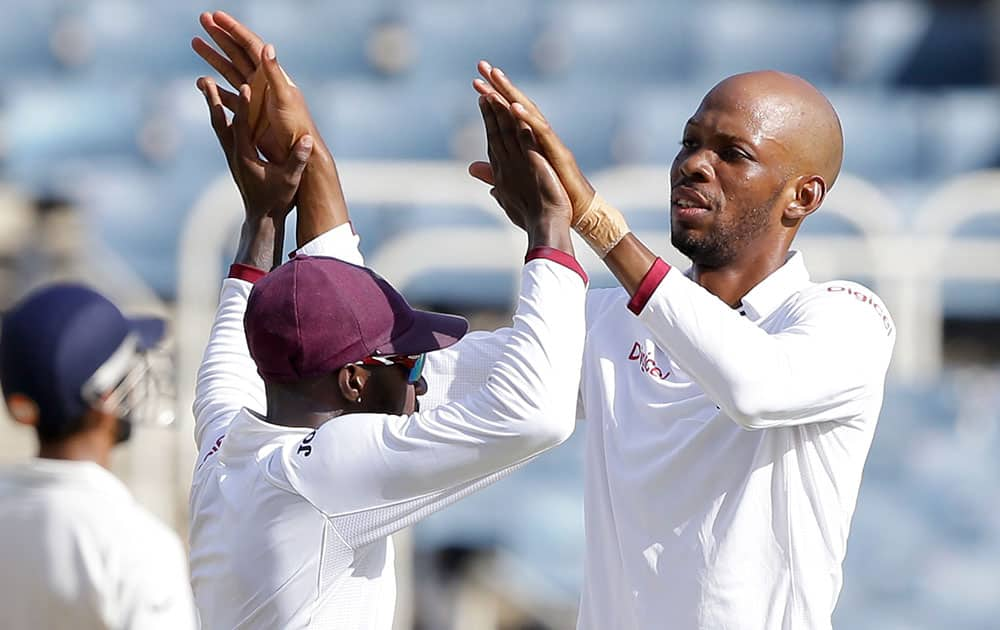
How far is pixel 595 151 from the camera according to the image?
25.6ft

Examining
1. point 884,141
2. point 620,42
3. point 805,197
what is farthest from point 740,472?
point 620,42

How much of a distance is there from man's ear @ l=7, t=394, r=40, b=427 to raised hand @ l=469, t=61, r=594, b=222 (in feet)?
2.48

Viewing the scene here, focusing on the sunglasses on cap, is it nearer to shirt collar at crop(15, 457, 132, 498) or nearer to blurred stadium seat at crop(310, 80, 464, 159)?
shirt collar at crop(15, 457, 132, 498)

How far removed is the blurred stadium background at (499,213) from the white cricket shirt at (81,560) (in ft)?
8.77

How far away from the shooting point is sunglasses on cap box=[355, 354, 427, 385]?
6.98ft

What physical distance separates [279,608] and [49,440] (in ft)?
1.31

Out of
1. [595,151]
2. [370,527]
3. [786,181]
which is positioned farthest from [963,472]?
[370,527]

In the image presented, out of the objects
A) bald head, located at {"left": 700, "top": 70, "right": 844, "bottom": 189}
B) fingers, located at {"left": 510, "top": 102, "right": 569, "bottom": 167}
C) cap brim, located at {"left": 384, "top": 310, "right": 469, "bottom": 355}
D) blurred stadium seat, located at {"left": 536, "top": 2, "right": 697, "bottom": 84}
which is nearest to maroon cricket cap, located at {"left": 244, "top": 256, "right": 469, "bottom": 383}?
cap brim, located at {"left": 384, "top": 310, "right": 469, "bottom": 355}

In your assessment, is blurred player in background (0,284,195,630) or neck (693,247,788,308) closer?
blurred player in background (0,284,195,630)

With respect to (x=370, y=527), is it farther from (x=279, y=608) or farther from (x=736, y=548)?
(x=736, y=548)

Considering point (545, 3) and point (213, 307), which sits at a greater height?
point (545, 3)

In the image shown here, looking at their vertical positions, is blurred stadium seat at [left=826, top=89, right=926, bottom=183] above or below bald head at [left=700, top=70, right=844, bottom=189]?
above

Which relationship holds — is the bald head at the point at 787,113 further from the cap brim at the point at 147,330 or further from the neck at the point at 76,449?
the neck at the point at 76,449

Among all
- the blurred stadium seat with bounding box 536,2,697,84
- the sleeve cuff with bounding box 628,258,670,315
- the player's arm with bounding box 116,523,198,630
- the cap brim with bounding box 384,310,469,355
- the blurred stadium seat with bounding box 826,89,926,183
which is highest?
the blurred stadium seat with bounding box 536,2,697,84
